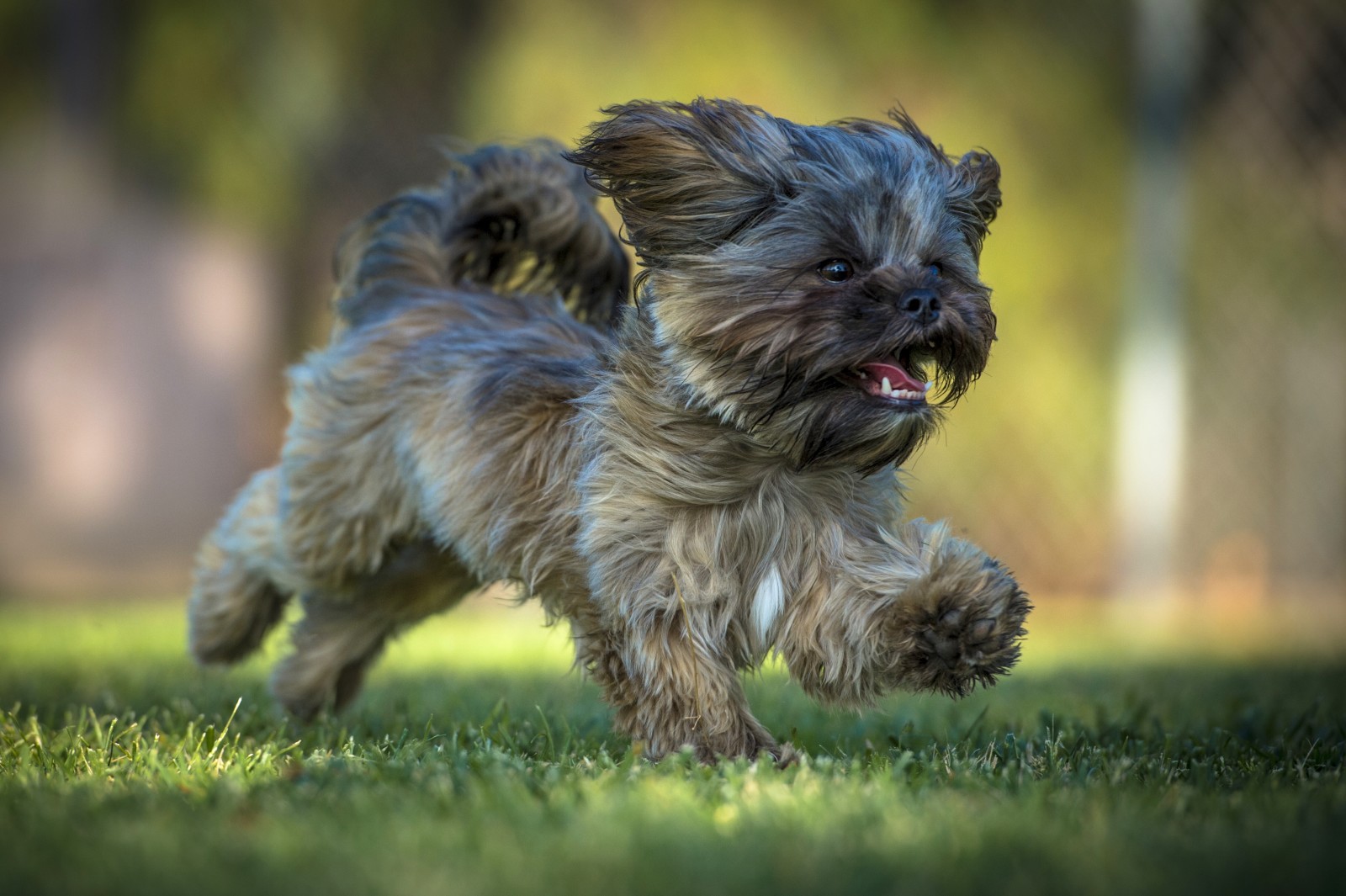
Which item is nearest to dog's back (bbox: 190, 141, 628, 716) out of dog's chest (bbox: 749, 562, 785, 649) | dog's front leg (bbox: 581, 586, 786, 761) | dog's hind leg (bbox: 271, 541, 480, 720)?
dog's hind leg (bbox: 271, 541, 480, 720)

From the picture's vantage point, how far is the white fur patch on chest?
316cm

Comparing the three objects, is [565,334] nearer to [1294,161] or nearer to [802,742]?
[802,742]

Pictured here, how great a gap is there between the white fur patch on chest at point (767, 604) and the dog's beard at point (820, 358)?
Result: 0.85 ft

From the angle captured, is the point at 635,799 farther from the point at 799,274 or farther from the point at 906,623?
the point at 799,274

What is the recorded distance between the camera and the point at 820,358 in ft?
9.90

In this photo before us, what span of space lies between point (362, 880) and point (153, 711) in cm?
208

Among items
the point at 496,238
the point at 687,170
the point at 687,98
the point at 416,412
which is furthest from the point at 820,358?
the point at 687,98

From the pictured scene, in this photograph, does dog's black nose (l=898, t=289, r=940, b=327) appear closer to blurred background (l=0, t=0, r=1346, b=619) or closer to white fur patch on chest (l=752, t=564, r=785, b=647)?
white fur patch on chest (l=752, t=564, r=785, b=647)

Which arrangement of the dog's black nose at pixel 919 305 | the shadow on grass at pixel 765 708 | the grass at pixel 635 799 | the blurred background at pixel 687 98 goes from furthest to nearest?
the blurred background at pixel 687 98
the shadow on grass at pixel 765 708
the dog's black nose at pixel 919 305
the grass at pixel 635 799

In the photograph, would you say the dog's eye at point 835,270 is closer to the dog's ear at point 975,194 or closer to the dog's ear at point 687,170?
the dog's ear at point 687,170

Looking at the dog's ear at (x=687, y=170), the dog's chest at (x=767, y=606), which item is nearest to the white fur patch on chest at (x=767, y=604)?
the dog's chest at (x=767, y=606)

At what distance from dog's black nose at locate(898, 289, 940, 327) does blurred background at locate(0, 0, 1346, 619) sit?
6204 mm

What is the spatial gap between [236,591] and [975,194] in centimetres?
255

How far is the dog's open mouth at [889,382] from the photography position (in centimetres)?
307
